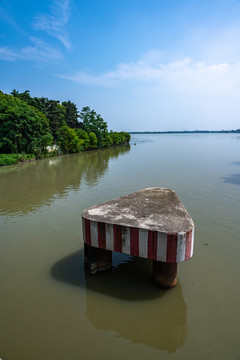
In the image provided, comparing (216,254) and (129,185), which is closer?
(216,254)

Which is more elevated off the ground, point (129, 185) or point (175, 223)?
Result: point (175, 223)

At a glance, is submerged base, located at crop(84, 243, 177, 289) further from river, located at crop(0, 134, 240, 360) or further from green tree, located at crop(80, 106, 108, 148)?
green tree, located at crop(80, 106, 108, 148)

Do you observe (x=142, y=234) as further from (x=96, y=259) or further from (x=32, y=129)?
(x=32, y=129)

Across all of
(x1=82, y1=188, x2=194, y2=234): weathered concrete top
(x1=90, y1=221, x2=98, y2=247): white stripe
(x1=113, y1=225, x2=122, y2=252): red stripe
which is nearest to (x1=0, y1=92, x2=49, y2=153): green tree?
(x1=82, y1=188, x2=194, y2=234): weathered concrete top

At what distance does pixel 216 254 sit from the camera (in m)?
5.67

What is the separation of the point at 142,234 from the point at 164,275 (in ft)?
3.53

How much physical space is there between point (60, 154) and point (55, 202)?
91.0 ft

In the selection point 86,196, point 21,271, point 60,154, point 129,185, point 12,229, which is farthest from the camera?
point 60,154

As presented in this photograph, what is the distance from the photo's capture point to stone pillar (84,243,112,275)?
15.4ft

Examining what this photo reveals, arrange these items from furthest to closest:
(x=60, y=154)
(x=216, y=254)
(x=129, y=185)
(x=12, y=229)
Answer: (x=60, y=154) → (x=129, y=185) → (x=12, y=229) → (x=216, y=254)

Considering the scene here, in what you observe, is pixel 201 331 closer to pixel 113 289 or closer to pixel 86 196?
pixel 113 289

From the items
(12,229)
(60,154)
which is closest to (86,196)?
(12,229)

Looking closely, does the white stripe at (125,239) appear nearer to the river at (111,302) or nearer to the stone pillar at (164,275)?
the stone pillar at (164,275)

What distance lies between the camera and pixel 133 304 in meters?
4.04
